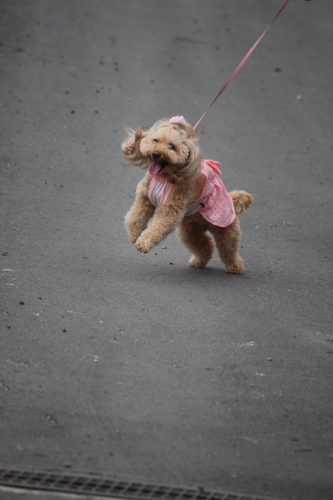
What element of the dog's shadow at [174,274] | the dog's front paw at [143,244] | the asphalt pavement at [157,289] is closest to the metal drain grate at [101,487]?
the asphalt pavement at [157,289]

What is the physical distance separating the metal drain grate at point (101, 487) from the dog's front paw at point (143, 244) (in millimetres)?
2574

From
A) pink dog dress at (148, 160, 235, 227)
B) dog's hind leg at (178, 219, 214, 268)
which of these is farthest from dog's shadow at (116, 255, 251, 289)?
pink dog dress at (148, 160, 235, 227)

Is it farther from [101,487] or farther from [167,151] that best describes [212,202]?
[101,487]

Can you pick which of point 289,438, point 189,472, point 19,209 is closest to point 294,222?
point 19,209

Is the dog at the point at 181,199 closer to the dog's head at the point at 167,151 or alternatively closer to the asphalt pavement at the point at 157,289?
the dog's head at the point at 167,151

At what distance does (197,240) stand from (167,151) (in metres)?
1.34

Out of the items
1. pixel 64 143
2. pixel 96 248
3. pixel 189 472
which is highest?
pixel 189 472

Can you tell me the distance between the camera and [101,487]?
3658mm

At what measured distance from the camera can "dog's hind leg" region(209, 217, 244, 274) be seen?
6.69 metres

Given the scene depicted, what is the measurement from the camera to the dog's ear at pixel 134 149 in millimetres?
6004

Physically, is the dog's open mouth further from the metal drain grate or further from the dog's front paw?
the metal drain grate

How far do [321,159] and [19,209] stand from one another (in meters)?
4.64

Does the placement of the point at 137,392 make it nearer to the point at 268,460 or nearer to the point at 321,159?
the point at 268,460

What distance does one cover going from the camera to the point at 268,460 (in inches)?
156
